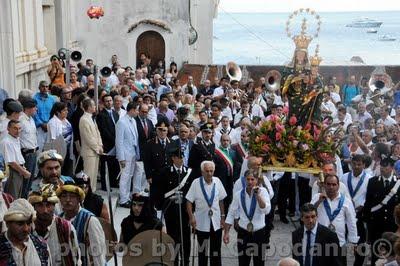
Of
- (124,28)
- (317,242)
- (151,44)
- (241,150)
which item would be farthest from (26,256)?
(151,44)

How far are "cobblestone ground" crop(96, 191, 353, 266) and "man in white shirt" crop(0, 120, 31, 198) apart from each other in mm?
1634

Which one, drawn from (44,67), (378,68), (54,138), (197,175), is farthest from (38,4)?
(378,68)

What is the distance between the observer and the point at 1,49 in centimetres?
1341

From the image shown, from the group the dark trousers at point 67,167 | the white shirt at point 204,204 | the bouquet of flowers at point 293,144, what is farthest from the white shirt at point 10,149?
the bouquet of flowers at point 293,144

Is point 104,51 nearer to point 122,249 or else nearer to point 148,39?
point 148,39

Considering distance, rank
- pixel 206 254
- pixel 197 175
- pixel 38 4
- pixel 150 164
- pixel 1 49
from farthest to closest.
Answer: pixel 38 4 → pixel 1 49 → pixel 150 164 → pixel 197 175 → pixel 206 254

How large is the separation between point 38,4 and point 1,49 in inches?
176

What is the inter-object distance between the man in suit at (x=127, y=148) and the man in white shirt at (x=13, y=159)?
2722 millimetres

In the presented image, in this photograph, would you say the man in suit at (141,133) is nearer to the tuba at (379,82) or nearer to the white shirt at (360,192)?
the white shirt at (360,192)

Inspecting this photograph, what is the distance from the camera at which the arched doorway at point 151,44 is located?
28.1 meters

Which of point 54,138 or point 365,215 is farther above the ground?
point 54,138

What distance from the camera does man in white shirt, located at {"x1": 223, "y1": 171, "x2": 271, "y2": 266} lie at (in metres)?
8.49

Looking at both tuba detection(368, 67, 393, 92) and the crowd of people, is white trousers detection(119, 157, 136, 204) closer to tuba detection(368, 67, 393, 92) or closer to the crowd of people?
the crowd of people

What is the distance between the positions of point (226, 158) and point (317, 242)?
145 inches
